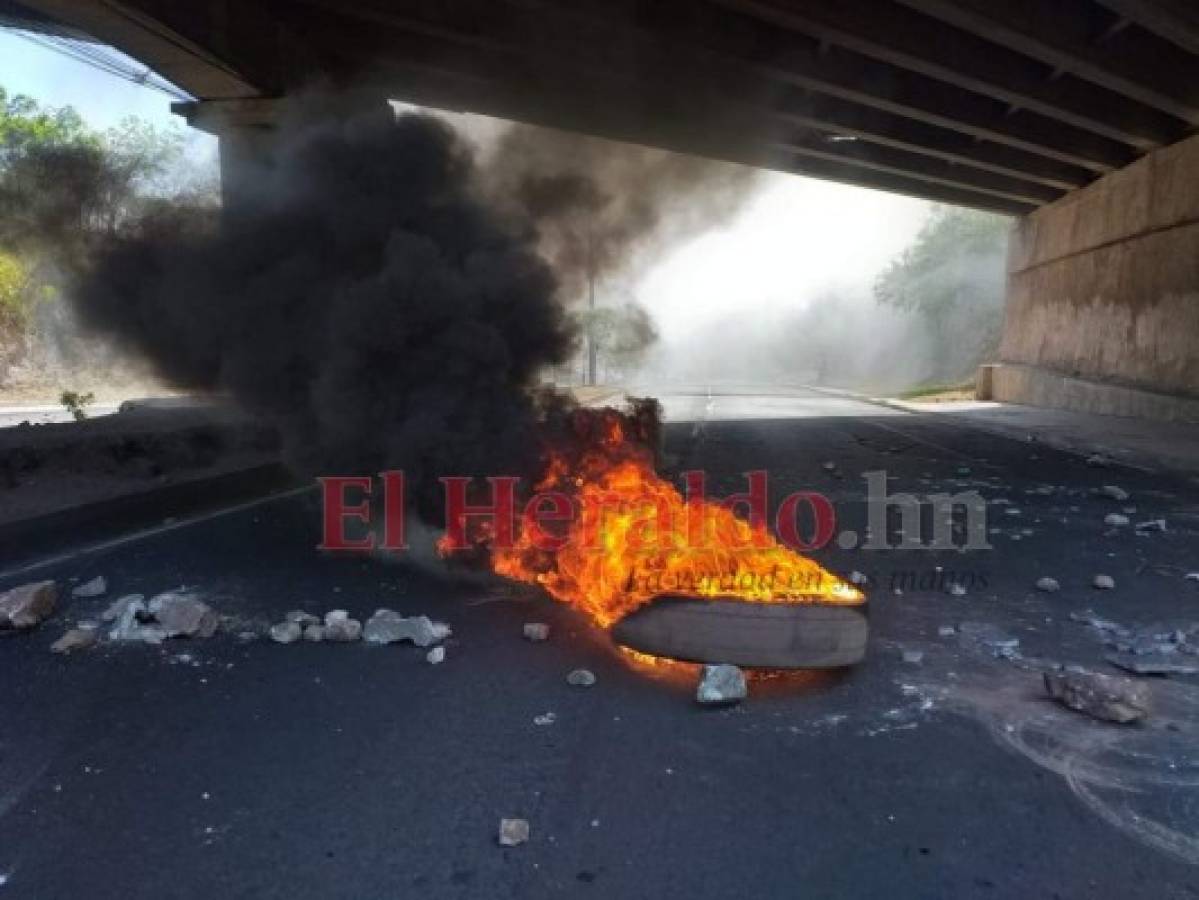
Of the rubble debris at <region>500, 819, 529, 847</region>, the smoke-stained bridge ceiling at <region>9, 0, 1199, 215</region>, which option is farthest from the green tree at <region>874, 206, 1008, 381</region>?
the rubble debris at <region>500, 819, 529, 847</region>

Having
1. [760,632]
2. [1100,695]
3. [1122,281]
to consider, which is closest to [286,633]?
[760,632]

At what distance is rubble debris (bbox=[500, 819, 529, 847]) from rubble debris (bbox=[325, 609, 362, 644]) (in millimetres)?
2001

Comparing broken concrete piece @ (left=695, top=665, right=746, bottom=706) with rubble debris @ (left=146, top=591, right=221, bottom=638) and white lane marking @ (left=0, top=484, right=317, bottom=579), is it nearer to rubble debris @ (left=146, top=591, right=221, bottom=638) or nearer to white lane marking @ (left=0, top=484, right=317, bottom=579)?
rubble debris @ (left=146, top=591, right=221, bottom=638)

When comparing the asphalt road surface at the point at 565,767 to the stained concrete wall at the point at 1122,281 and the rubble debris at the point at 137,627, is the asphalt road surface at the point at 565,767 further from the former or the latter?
the stained concrete wall at the point at 1122,281

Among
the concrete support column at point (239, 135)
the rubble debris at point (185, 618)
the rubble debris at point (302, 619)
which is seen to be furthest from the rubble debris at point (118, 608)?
the concrete support column at point (239, 135)

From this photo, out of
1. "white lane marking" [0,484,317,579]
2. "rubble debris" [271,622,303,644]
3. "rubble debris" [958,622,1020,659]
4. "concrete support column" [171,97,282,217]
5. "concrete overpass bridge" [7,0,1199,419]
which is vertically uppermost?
"concrete overpass bridge" [7,0,1199,419]

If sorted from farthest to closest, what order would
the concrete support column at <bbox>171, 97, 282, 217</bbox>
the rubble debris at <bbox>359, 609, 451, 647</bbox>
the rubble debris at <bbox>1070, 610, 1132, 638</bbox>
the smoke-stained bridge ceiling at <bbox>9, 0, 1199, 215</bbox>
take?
the smoke-stained bridge ceiling at <bbox>9, 0, 1199, 215</bbox> < the concrete support column at <bbox>171, 97, 282, 217</bbox> < the rubble debris at <bbox>1070, 610, 1132, 638</bbox> < the rubble debris at <bbox>359, 609, 451, 647</bbox>

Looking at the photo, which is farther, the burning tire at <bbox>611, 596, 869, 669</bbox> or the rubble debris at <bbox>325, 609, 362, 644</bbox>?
the rubble debris at <bbox>325, 609, 362, 644</bbox>

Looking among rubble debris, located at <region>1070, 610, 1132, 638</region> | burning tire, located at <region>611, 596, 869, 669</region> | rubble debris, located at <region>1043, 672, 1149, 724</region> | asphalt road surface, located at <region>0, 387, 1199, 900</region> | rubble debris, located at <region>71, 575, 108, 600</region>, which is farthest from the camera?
rubble debris, located at <region>71, 575, 108, 600</region>

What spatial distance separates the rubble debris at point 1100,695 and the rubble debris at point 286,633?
3461 mm

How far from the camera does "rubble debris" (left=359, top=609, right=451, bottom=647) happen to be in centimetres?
439

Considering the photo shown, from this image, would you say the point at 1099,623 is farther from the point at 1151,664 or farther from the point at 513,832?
the point at 513,832

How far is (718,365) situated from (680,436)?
57464 millimetres

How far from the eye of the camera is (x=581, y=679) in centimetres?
384
